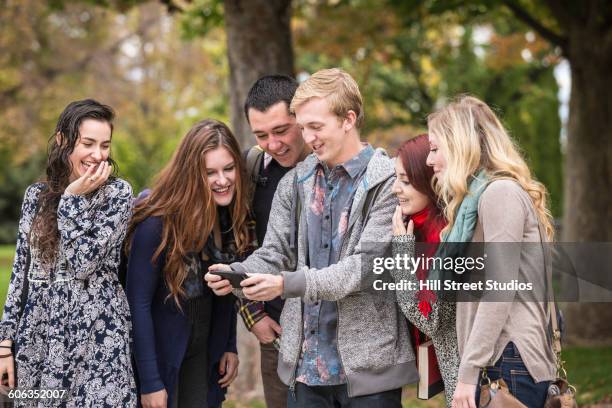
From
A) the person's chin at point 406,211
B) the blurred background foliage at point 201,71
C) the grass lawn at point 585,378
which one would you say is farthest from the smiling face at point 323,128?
the blurred background foliage at point 201,71

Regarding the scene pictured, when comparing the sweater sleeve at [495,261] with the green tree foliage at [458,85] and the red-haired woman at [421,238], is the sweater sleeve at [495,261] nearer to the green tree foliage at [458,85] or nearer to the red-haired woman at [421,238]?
the red-haired woman at [421,238]

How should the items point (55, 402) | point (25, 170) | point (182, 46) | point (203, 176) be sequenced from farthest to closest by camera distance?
point (182, 46)
point (25, 170)
point (203, 176)
point (55, 402)

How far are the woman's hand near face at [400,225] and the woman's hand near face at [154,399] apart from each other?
135 cm

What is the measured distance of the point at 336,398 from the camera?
3.45 m

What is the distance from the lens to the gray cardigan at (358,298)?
3.30m

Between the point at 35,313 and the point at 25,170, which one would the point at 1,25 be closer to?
the point at 25,170

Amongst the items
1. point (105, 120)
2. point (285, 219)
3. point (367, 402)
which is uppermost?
point (105, 120)

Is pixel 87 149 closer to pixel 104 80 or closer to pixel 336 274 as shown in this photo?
pixel 336 274

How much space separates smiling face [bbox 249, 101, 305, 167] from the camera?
157 inches

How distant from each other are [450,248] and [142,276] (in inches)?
57.3

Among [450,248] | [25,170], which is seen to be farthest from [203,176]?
[25,170]

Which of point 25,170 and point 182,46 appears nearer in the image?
point 25,170

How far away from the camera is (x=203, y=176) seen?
12.5ft

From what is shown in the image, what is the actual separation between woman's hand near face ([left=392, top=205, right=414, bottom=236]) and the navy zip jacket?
44.9 inches
